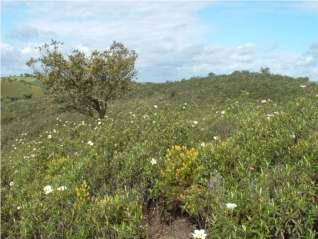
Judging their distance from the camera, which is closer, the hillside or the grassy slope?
the hillside

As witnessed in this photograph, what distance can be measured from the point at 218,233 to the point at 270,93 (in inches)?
1139

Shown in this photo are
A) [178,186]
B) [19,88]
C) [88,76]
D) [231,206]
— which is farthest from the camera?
[19,88]

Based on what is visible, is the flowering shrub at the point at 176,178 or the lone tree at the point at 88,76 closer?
the flowering shrub at the point at 176,178

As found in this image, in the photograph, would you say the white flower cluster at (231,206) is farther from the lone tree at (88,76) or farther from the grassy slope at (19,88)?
the grassy slope at (19,88)

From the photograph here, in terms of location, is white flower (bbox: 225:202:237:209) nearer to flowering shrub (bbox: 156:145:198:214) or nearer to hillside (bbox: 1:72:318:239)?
hillside (bbox: 1:72:318:239)

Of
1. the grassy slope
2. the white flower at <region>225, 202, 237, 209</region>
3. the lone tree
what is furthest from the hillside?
the grassy slope

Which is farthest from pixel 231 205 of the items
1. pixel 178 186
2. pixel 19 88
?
pixel 19 88

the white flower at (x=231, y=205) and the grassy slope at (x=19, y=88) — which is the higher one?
the white flower at (x=231, y=205)

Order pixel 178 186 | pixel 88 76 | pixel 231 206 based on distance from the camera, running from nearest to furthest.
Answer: pixel 231 206
pixel 178 186
pixel 88 76

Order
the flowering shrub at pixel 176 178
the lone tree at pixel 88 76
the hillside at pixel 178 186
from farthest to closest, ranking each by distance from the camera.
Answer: the lone tree at pixel 88 76
the flowering shrub at pixel 176 178
the hillside at pixel 178 186

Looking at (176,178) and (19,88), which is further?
(19,88)

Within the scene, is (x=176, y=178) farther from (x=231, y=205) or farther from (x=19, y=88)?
(x=19, y=88)

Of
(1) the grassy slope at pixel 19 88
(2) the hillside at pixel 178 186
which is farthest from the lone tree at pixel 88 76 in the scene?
(1) the grassy slope at pixel 19 88

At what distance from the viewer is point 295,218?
22.8 feet
